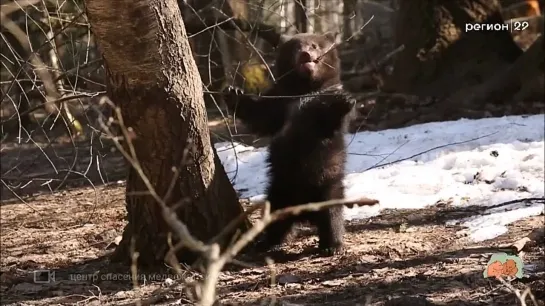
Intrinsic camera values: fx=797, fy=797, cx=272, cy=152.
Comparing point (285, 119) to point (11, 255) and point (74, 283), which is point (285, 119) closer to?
point (74, 283)

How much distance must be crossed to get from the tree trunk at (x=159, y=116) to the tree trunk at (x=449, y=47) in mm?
6724

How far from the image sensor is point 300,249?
558 centimetres

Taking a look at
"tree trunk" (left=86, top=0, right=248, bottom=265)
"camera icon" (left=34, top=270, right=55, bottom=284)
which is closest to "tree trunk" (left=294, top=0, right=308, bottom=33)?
"tree trunk" (left=86, top=0, right=248, bottom=265)

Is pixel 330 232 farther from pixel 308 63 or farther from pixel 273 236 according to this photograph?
pixel 308 63

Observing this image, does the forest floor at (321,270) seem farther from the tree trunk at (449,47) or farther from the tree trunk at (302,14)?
the tree trunk at (449,47)

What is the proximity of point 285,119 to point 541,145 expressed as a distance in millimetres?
3442

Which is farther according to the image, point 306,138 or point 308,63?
point 308,63

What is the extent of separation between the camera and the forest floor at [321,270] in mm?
4180

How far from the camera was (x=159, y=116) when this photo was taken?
4777 millimetres

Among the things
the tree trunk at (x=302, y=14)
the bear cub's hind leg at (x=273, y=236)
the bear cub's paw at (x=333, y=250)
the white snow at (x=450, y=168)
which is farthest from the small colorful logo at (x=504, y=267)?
the tree trunk at (x=302, y=14)

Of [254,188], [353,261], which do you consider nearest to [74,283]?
[353,261]

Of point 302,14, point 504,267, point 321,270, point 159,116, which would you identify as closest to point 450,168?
point 302,14

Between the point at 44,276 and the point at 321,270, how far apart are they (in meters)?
1.80

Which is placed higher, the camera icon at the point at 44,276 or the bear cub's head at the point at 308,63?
the bear cub's head at the point at 308,63
